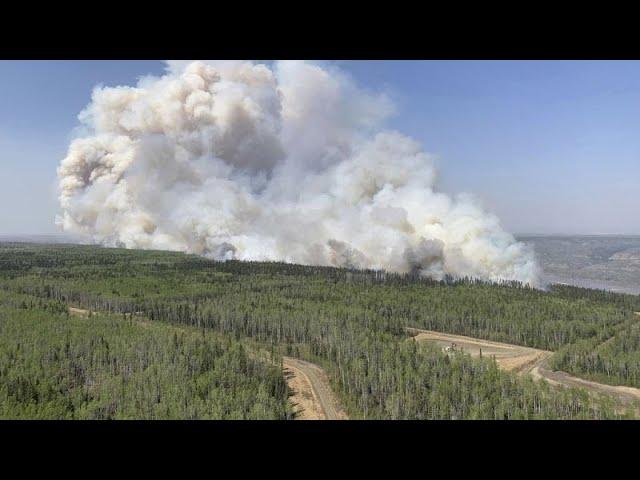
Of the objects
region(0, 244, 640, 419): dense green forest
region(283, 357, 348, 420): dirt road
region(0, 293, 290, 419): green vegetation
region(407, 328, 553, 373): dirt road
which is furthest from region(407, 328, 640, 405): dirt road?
region(0, 293, 290, 419): green vegetation

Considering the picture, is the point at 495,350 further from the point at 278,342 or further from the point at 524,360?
the point at 278,342

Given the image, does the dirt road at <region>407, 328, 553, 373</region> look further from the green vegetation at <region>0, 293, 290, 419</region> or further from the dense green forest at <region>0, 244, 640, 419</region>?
the green vegetation at <region>0, 293, 290, 419</region>

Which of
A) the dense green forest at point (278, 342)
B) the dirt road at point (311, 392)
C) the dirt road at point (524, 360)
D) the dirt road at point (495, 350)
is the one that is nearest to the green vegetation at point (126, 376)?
the dense green forest at point (278, 342)

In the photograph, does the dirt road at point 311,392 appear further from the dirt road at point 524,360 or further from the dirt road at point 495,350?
the dirt road at point 524,360

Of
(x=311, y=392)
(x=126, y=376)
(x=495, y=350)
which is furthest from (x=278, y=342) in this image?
(x=495, y=350)
